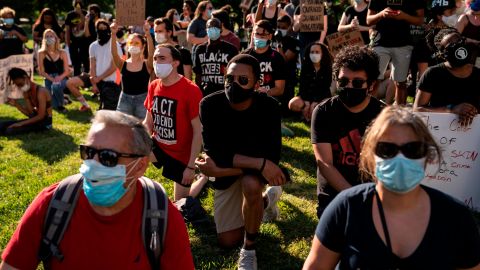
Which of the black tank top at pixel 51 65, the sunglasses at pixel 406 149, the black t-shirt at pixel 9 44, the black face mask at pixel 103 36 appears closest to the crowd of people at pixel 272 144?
the sunglasses at pixel 406 149

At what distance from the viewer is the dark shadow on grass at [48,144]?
7.88 m

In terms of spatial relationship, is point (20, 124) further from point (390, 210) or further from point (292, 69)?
point (390, 210)

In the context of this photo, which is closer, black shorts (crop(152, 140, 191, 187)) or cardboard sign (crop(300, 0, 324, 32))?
black shorts (crop(152, 140, 191, 187))

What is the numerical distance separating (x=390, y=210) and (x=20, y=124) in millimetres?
8291

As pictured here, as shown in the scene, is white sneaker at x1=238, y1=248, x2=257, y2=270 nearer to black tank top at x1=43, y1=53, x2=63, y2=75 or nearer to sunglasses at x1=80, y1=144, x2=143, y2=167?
sunglasses at x1=80, y1=144, x2=143, y2=167

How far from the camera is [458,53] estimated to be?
4.79 meters

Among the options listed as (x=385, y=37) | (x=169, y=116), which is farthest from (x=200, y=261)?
(x=385, y=37)

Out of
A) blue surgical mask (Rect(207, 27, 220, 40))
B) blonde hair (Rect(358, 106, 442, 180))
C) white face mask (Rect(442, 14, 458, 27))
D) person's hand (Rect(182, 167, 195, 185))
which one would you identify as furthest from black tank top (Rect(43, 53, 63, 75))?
blonde hair (Rect(358, 106, 442, 180))

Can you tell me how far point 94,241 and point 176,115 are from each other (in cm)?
280

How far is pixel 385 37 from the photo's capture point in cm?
680

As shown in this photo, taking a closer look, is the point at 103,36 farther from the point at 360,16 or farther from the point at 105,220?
the point at 105,220

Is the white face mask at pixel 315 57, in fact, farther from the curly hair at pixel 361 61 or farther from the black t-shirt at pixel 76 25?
the black t-shirt at pixel 76 25

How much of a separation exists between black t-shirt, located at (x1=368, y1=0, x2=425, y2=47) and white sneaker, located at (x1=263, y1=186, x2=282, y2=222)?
9.25 ft

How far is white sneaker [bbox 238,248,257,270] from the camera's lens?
13.9 ft
